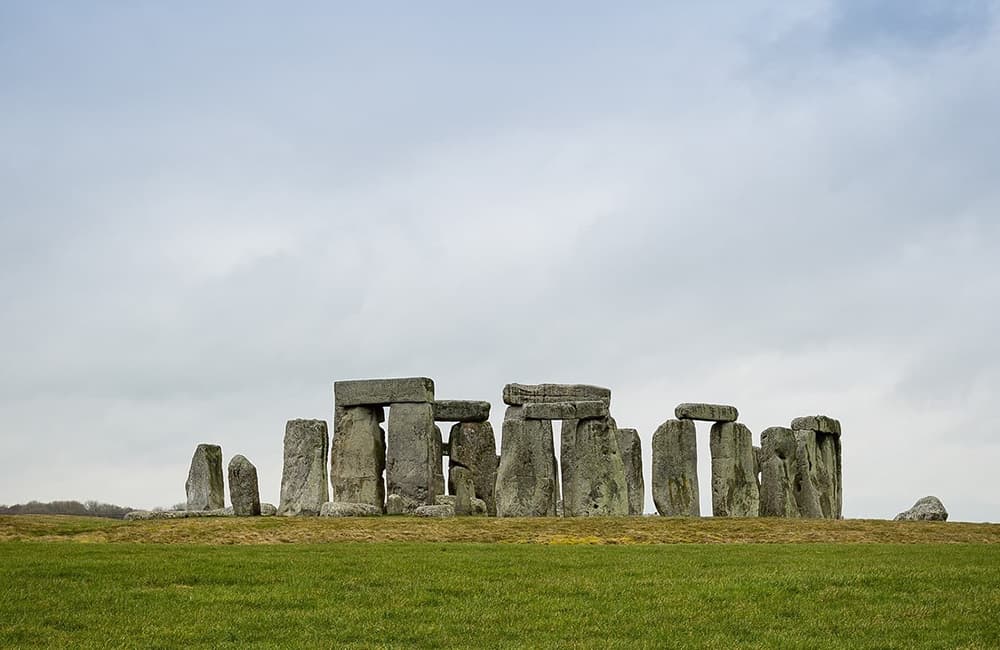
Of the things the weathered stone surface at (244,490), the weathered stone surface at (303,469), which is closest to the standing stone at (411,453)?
the weathered stone surface at (303,469)

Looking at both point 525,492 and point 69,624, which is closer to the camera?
point 69,624

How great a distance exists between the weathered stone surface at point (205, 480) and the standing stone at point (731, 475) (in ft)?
41.3

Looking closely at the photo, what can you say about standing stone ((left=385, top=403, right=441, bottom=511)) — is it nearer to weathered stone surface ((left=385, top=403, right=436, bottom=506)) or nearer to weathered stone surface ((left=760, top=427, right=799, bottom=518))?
weathered stone surface ((left=385, top=403, right=436, bottom=506))

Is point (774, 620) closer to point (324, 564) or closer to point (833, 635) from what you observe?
point (833, 635)

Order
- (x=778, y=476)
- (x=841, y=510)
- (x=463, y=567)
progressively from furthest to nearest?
(x=841, y=510) → (x=778, y=476) → (x=463, y=567)

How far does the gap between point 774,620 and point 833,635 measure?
2.92 feet

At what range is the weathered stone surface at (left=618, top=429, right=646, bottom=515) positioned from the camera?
33.4 metres

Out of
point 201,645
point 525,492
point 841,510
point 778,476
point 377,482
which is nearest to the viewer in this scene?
point 201,645

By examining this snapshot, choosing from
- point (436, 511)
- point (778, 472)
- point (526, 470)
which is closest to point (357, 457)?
point (436, 511)

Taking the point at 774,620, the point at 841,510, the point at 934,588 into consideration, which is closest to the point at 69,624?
the point at 774,620

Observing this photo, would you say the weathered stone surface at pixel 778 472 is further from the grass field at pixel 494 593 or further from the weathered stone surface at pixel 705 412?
the grass field at pixel 494 593

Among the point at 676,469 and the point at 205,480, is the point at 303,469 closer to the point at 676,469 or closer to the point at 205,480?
the point at 205,480

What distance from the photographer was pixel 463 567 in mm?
18719

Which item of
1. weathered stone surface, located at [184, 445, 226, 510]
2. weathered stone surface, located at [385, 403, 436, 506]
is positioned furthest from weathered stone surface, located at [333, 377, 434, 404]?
weathered stone surface, located at [184, 445, 226, 510]
